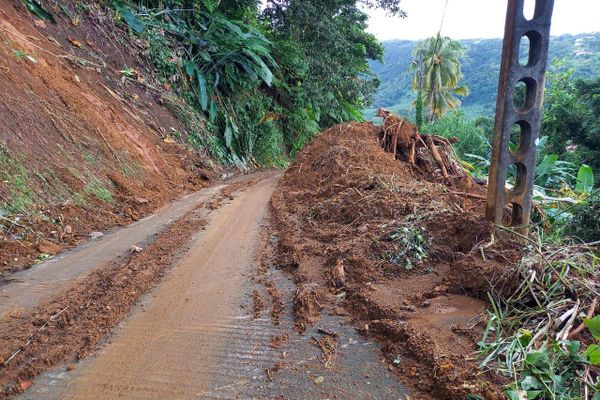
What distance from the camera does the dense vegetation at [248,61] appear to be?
10.7 meters

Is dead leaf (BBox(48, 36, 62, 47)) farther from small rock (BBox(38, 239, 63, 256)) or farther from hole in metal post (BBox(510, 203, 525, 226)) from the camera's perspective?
hole in metal post (BBox(510, 203, 525, 226))

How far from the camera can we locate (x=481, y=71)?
67062 millimetres

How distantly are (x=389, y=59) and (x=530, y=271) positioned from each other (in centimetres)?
10934

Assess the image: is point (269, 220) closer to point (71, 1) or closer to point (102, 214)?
point (102, 214)

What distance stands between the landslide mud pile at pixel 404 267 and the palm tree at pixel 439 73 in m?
31.5

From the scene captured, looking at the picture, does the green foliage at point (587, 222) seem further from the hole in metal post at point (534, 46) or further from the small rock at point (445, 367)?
the small rock at point (445, 367)

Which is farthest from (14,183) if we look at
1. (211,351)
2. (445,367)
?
(445,367)

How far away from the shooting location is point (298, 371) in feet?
7.93

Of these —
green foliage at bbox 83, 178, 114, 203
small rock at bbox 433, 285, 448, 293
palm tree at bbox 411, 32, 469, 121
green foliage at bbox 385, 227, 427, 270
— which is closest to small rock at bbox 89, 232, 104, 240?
green foliage at bbox 83, 178, 114, 203

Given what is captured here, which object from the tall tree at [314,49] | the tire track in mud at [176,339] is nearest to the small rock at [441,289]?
the tire track in mud at [176,339]

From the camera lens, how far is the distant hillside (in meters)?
53.0

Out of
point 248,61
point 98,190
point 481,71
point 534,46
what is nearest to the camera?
point 534,46

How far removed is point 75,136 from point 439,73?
3282cm

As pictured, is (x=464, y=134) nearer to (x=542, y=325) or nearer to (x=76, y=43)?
(x=76, y=43)
